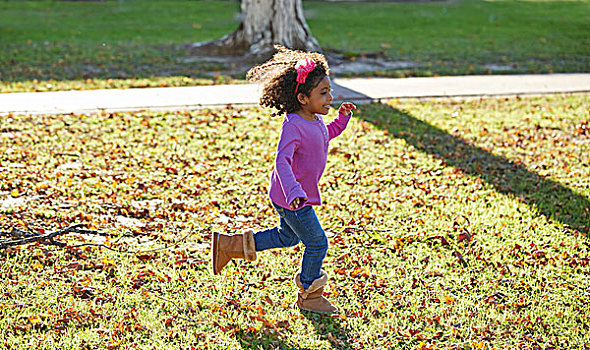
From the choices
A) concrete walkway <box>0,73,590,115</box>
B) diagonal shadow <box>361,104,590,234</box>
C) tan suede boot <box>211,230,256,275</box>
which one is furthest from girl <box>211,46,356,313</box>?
concrete walkway <box>0,73,590,115</box>

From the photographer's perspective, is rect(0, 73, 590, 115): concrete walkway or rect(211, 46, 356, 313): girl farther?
rect(0, 73, 590, 115): concrete walkway

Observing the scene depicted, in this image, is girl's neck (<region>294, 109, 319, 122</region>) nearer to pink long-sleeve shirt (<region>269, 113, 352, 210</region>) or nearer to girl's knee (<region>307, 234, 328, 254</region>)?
pink long-sleeve shirt (<region>269, 113, 352, 210</region>)

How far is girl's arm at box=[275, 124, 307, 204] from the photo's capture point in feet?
12.5

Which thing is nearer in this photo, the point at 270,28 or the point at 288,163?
the point at 288,163

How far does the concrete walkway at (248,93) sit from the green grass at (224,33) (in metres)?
0.58

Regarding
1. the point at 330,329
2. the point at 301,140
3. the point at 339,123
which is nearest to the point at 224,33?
the point at 339,123

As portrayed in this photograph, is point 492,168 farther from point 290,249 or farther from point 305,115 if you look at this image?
point 305,115

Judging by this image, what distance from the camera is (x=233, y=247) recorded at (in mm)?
4402

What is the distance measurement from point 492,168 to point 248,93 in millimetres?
4213

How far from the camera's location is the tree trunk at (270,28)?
43.6 feet

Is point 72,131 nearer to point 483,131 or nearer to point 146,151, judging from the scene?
point 146,151

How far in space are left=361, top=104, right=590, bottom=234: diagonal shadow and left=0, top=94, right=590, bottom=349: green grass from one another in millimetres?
27

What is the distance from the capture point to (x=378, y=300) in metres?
4.48

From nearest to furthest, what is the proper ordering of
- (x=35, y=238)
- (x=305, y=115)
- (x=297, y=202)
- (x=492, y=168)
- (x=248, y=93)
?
(x=297, y=202)
(x=305, y=115)
(x=35, y=238)
(x=492, y=168)
(x=248, y=93)
